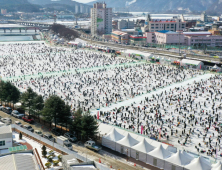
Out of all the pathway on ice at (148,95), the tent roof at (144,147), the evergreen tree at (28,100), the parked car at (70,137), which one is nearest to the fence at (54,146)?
the parked car at (70,137)

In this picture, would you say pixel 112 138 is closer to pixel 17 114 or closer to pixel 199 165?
pixel 199 165

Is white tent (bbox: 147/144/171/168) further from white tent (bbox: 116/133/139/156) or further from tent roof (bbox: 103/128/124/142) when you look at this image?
tent roof (bbox: 103/128/124/142)

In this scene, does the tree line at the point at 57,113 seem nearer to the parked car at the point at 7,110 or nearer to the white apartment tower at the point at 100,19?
the parked car at the point at 7,110

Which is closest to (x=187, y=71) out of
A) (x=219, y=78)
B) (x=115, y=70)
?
(x=219, y=78)

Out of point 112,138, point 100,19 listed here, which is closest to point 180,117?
point 112,138

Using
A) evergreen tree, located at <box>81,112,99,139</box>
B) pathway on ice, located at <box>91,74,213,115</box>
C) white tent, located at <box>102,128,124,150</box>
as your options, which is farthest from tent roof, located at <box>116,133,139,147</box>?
pathway on ice, located at <box>91,74,213,115</box>

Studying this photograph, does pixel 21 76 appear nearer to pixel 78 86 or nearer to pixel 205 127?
pixel 78 86

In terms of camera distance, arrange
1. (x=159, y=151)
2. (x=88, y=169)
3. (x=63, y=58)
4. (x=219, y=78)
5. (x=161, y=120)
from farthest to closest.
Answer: (x=63, y=58) < (x=219, y=78) < (x=161, y=120) < (x=159, y=151) < (x=88, y=169)
